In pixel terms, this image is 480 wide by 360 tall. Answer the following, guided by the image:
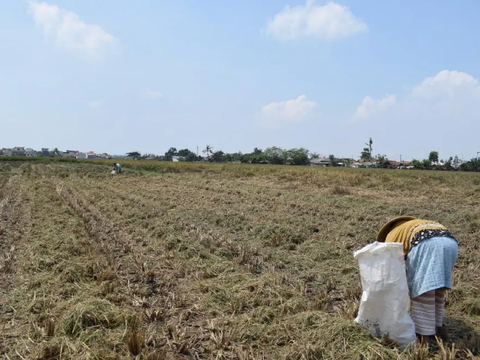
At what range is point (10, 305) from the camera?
13.5ft

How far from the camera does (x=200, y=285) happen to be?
468cm

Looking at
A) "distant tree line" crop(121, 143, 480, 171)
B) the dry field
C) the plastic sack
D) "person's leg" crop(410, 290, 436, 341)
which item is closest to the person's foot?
the dry field

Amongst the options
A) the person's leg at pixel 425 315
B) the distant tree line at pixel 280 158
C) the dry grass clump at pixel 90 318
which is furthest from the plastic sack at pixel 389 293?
the distant tree line at pixel 280 158

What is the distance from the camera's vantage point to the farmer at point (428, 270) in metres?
3.04

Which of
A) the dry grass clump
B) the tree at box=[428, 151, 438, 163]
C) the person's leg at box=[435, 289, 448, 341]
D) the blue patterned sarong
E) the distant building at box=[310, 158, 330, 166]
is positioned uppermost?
the tree at box=[428, 151, 438, 163]

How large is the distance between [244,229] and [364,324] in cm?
504

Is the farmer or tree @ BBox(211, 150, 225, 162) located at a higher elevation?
tree @ BBox(211, 150, 225, 162)

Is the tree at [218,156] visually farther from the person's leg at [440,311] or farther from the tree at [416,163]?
the person's leg at [440,311]

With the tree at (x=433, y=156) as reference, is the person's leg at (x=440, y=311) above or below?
below

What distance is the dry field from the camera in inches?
127

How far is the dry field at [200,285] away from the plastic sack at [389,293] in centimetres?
15

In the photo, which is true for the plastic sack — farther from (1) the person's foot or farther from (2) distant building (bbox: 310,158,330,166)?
(2) distant building (bbox: 310,158,330,166)

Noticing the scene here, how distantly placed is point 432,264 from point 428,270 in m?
0.06

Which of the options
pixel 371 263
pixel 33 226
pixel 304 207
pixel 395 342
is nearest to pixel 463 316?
pixel 395 342
